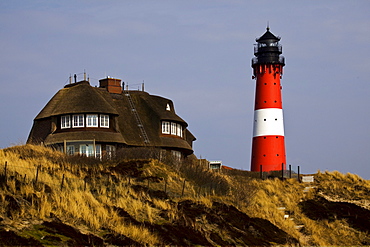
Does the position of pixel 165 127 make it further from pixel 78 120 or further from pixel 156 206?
pixel 156 206

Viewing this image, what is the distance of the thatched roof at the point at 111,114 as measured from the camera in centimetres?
4641

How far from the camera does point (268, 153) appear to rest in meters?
56.4

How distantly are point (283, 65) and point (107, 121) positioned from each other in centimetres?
2009

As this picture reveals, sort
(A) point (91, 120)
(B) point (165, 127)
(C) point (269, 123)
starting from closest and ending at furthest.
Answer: (A) point (91, 120) → (B) point (165, 127) → (C) point (269, 123)

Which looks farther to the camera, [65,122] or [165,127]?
[165,127]

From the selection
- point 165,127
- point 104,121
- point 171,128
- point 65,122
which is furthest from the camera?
point 171,128

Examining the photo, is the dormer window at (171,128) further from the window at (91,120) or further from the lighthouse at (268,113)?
the lighthouse at (268,113)

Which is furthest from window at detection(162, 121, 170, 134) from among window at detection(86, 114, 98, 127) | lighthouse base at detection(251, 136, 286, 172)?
lighthouse base at detection(251, 136, 286, 172)

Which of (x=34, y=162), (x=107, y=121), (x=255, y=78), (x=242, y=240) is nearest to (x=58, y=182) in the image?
(x=34, y=162)

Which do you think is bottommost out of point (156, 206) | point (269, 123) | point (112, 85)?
point (156, 206)

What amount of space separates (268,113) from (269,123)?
2.99ft

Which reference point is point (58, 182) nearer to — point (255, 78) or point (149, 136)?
point (149, 136)

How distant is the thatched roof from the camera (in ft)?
152

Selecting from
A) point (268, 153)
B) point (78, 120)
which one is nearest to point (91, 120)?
Answer: point (78, 120)
